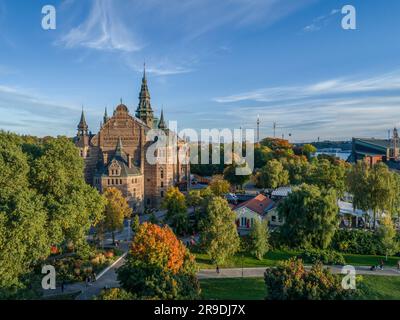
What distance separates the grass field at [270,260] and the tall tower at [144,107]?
42.2m

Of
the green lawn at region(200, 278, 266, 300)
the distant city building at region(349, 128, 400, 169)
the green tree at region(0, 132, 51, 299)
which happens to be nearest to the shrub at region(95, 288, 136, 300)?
the green tree at region(0, 132, 51, 299)

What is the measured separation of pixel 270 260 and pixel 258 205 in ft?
51.4

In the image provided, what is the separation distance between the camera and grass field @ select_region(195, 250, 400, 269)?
31.5 metres

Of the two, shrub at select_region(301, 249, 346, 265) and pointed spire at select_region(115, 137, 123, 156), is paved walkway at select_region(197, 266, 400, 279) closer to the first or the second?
shrub at select_region(301, 249, 346, 265)

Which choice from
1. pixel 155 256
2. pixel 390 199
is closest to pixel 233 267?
pixel 155 256

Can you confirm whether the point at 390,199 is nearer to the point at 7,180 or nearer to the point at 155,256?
the point at 155,256

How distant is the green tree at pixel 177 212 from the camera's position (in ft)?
130

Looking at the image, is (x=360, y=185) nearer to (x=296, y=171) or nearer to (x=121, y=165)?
(x=296, y=171)

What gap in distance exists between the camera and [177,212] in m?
43.9

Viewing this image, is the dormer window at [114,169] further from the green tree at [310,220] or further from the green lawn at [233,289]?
the green lawn at [233,289]

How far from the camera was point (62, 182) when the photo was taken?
27.1 metres

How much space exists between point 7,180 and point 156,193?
1466 inches

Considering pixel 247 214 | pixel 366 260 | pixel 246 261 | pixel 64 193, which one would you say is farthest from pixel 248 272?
pixel 64 193

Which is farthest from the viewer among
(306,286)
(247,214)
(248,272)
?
(247,214)
